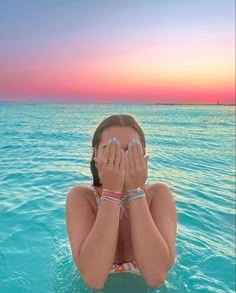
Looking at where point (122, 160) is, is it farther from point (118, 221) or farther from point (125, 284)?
point (125, 284)

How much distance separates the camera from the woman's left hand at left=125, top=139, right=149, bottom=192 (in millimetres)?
2498

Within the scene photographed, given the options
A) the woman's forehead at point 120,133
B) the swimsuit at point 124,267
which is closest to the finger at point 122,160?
the woman's forehead at point 120,133

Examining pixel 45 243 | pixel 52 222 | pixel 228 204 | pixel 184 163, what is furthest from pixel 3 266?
pixel 184 163

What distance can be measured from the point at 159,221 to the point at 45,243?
2682mm

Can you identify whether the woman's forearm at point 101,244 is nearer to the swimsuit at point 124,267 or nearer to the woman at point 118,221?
the woman at point 118,221

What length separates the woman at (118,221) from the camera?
244cm

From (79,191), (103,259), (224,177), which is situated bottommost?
(224,177)

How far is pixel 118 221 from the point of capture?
249cm

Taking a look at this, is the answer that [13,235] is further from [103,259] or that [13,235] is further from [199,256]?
[103,259]

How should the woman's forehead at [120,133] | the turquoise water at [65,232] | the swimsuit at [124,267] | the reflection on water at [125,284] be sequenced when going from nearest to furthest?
the woman's forehead at [120,133], the swimsuit at [124,267], the reflection on water at [125,284], the turquoise water at [65,232]

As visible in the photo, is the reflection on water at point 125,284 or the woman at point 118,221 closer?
the woman at point 118,221

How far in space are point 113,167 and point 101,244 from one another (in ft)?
1.75

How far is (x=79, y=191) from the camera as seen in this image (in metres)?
2.88

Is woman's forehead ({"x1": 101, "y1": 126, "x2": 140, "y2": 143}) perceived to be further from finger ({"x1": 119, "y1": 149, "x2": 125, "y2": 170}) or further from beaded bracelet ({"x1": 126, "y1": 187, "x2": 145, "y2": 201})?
beaded bracelet ({"x1": 126, "y1": 187, "x2": 145, "y2": 201})
